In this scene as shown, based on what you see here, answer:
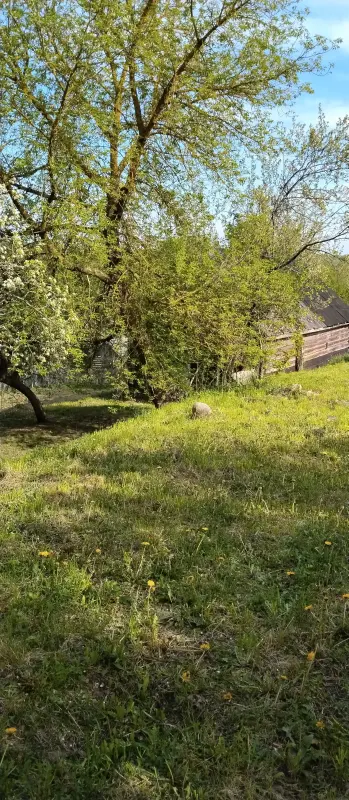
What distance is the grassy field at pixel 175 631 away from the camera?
219 centimetres

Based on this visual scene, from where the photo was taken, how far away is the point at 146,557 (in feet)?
12.5

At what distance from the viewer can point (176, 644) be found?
9.53ft

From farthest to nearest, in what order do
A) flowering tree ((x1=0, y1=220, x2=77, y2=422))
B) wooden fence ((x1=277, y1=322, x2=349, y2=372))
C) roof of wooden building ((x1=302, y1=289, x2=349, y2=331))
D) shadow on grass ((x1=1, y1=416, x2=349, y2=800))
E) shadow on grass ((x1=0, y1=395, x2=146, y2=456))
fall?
1. roof of wooden building ((x1=302, y1=289, x2=349, y2=331))
2. wooden fence ((x1=277, y1=322, x2=349, y2=372))
3. shadow on grass ((x1=0, y1=395, x2=146, y2=456))
4. flowering tree ((x1=0, y1=220, x2=77, y2=422))
5. shadow on grass ((x1=1, y1=416, x2=349, y2=800))

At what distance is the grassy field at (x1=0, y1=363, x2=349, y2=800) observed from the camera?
219 centimetres

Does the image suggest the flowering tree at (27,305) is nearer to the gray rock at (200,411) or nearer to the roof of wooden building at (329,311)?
the gray rock at (200,411)

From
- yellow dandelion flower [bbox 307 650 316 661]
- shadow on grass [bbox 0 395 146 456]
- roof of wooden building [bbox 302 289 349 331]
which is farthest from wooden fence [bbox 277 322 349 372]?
yellow dandelion flower [bbox 307 650 316 661]

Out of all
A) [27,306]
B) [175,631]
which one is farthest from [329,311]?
[175,631]

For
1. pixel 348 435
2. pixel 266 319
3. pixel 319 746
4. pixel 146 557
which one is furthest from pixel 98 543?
pixel 266 319

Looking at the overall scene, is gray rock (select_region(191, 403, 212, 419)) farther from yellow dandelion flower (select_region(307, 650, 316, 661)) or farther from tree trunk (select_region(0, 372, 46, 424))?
yellow dandelion flower (select_region(307, 650, 316, 661))

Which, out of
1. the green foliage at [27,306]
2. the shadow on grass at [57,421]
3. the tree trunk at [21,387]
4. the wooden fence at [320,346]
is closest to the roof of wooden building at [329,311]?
the wooden fence at [320,346]

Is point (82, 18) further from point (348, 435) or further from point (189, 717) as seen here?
point (189, 717)

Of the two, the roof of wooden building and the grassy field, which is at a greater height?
the roof of wooden building

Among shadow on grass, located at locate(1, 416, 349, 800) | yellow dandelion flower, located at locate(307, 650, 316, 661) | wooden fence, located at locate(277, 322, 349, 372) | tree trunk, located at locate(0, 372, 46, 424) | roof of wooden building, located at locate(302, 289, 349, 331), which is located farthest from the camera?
roof of wooden building, located at locate(302, 289, 349, 331)

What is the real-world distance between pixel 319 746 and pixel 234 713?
15.0 inches
